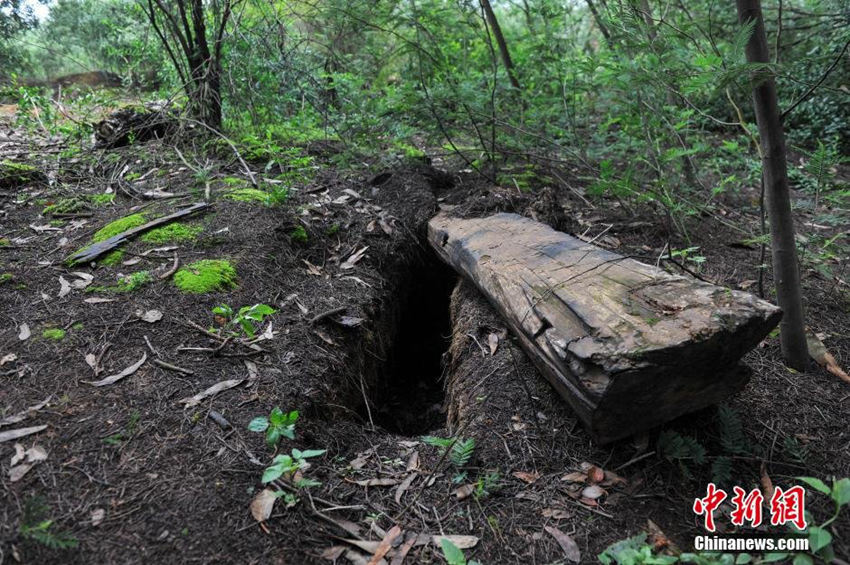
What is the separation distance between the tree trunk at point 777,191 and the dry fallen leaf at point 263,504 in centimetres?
266

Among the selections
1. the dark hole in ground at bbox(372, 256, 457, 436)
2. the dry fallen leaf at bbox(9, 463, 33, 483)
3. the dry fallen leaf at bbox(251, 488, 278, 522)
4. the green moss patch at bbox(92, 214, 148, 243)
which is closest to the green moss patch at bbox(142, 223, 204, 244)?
the green moss patch at bbox(92, 214, 148, 243)

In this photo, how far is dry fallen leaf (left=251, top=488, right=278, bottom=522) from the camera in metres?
1.95

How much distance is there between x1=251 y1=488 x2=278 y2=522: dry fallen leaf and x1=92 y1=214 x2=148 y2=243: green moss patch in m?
2.65

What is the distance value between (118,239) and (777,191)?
418 cm

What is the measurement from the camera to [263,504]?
200 cm

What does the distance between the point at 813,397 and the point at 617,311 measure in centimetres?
130

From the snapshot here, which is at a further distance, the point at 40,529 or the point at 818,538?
the point at 40,529

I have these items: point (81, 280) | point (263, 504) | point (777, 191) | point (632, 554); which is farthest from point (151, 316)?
point (777, 191)

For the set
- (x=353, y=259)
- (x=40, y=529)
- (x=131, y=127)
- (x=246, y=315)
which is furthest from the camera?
(x=131, y=127)

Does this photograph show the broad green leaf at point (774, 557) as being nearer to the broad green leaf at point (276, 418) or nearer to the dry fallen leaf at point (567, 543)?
the dry fallen leaf at point (567, 543)

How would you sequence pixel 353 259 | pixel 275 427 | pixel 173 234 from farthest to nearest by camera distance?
pixel 353 259, pixel 173 234, pixel 275 427

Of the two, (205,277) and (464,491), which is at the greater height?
(205,277)

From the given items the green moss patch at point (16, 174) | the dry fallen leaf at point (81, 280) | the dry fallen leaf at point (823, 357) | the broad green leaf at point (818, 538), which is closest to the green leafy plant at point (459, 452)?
the broad green leaf at point (818, 538)

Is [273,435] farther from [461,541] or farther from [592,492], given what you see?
[592,492]
